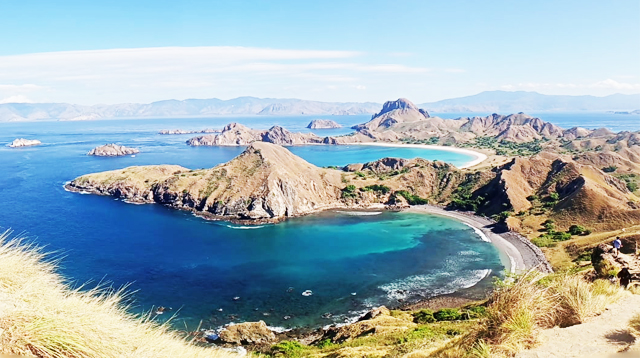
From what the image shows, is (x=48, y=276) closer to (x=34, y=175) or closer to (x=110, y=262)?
(x=110, y=262)

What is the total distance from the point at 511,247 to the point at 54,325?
231 feet

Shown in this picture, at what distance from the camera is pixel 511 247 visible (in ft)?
218

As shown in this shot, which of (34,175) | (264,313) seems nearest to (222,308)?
(264,313)

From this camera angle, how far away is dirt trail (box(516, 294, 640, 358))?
8.16 meters

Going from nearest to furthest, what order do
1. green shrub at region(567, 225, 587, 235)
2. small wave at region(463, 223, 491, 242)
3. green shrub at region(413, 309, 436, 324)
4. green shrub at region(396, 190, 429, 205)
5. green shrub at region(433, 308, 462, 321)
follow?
green shrub at region(433, 308, 462, 321) → green shrub at region(413, 309, 436, 324) → green shrub at region(567, 225, 587, 235) → small wave at region(463, 223, 491, 242) → green shrub at region(396, 190, 429, 205)

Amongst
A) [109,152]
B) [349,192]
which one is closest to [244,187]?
[349,192]

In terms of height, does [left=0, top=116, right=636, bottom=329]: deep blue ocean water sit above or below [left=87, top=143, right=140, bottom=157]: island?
below

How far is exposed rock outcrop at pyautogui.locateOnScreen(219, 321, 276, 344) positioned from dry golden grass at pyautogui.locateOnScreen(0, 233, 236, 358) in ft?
109

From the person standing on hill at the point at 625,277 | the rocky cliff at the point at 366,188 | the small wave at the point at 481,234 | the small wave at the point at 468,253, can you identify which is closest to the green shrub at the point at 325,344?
the person standing on hill at the point at 625,277

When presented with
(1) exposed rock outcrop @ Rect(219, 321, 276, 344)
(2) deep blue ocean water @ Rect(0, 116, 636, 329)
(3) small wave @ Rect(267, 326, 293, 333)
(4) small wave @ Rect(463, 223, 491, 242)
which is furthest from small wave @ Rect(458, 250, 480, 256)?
(1) exposed rock outcrop @ Rect(219, 321, 276, 344)

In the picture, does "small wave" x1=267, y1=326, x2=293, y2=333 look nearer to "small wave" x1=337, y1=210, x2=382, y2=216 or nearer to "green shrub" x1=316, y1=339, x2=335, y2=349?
"green shrub" x1=316, y1=339, x2=335, y2=349

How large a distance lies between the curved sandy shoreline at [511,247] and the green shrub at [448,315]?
567 inches

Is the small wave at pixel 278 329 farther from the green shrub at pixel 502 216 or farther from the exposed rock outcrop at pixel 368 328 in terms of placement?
the green shrub at pixel 502 216

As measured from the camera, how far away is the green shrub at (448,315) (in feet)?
130
